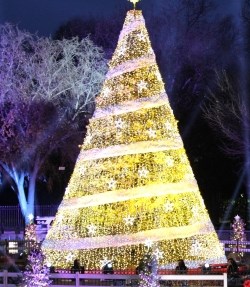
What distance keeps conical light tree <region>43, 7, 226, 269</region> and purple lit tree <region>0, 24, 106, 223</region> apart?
15.2 meters

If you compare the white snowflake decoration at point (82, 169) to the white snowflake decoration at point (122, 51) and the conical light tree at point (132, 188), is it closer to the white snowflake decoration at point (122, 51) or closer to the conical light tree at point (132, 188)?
the conical light tree at point (132, 188)

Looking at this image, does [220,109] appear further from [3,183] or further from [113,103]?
[113,103]

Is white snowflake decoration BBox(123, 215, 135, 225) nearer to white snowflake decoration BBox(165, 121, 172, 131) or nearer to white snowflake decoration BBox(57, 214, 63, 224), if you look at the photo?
white snowflake decoration BBox(57, 214, 63, 224)

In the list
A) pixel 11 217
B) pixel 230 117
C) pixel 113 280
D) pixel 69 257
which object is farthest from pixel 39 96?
pixel 113 280

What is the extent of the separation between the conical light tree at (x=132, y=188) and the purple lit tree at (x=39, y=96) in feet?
49.8

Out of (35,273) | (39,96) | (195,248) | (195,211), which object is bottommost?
(35,273)

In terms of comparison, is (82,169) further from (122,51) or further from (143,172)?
(122,51)

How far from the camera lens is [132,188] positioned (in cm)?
1817

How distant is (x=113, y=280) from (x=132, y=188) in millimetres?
2659

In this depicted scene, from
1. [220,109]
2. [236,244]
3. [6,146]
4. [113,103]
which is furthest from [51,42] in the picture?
[113,103]

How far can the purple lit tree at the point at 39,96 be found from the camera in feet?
111

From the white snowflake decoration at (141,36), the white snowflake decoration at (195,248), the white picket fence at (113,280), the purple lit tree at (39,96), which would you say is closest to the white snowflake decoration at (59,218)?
the white picket fence at (113,280)

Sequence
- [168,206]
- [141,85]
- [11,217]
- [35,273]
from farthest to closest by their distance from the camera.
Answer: [11,217], [141,85], [168,206], [35,273]

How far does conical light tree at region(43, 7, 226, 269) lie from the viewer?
18125 mm
